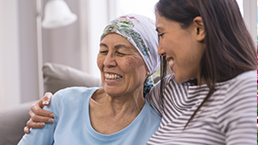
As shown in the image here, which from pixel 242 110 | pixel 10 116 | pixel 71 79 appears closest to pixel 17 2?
pixel 71 79

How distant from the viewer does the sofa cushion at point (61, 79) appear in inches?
67.6

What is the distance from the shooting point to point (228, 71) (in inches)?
28.6

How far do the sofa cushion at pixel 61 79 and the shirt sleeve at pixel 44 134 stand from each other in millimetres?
505

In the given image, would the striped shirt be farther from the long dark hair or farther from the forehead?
the forehead

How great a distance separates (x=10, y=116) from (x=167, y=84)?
0.99 meters

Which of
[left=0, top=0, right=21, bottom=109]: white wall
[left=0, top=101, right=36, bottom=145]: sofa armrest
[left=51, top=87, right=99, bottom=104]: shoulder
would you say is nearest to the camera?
[left=51, top=87, right=99, bottom=104]: shoulder

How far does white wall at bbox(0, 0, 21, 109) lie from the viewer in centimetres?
282

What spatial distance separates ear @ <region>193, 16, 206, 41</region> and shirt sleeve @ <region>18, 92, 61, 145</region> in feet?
2.62

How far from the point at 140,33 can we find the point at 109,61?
202mm

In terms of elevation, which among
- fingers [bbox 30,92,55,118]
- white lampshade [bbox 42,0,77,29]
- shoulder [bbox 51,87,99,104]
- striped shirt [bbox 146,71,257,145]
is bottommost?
fingers [bbox 30,92,55,118]

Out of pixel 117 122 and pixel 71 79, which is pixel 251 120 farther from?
pixel 71 79

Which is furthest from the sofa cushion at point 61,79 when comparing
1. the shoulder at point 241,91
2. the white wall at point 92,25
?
the white wall at point 92,25

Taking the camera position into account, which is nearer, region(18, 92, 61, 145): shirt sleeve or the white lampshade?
region(18, 92, 61, 145): shirt sleeve

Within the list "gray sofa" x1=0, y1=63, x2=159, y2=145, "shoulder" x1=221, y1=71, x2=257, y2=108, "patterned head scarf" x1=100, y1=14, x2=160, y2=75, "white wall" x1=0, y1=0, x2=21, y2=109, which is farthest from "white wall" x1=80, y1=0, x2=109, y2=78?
"shoulder" x1=221, y1=71, x2=257, y2=108
